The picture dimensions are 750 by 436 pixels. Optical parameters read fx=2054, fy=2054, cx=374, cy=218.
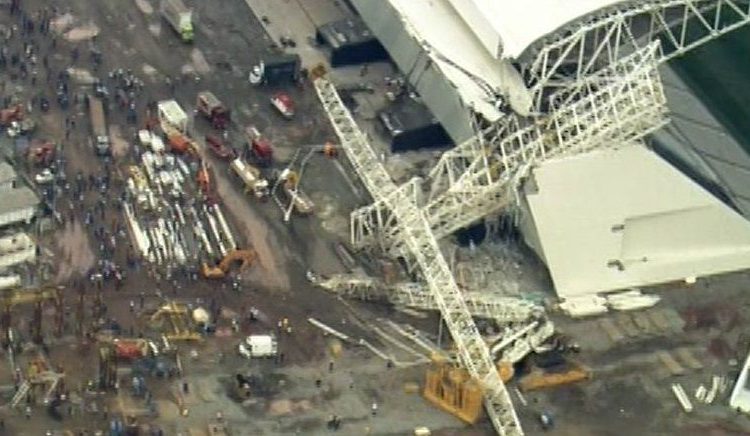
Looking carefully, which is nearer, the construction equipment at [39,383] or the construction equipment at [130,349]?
the construction equipment at [39,383]

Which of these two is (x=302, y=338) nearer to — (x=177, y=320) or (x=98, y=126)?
(x=177, y=320)

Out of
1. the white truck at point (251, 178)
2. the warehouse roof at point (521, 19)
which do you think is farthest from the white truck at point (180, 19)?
the warehouse roof at point (521, 19)

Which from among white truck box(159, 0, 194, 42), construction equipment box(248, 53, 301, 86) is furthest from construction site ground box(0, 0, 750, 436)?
white truck box(159, 0, 194, 42)

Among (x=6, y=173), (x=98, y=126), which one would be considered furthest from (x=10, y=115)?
(x=6, y=173)

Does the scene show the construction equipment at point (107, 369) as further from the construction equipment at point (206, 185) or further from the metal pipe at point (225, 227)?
the construction equipment at point (206, 185)

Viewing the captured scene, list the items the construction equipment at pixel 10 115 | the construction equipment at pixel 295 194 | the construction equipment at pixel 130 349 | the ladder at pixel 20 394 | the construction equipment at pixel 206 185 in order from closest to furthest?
the ladder at pixel 20 394 → the construction equipment at pixel 130 349 → the construction equipment at pixel 206 185 → the construction equipment at pixel 295 194 → the construction equipment at pixel 10 115

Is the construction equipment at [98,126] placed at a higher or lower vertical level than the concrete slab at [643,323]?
higher

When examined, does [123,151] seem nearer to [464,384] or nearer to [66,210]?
[66,210]

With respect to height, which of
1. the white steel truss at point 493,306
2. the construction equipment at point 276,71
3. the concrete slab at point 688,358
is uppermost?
the construction equipment at point 276,71
